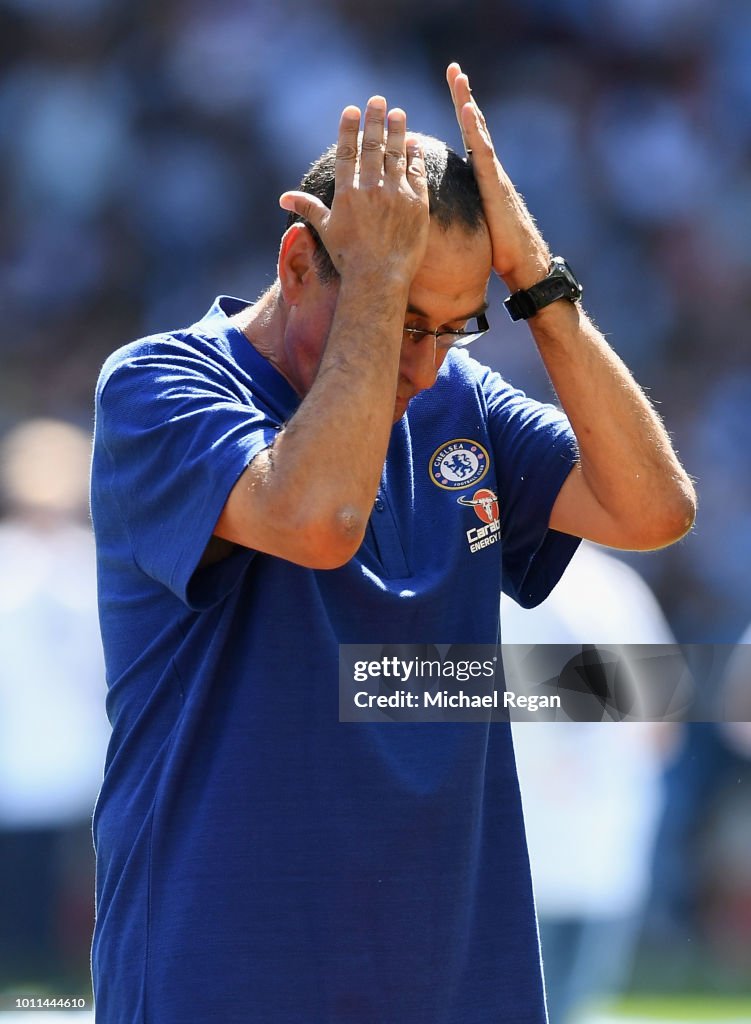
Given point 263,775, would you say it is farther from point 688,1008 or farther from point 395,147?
point 688,1008

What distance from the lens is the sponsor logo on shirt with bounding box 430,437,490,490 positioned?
171 cm

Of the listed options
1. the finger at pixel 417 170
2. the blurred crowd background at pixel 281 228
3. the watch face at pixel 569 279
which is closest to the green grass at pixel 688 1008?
the blurred crowd background at pixel 281 228

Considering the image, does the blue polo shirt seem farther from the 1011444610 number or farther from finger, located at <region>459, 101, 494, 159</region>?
the 1011444610 number

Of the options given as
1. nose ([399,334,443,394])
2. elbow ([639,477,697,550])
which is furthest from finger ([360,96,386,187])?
elbow ([639,477,697,550])

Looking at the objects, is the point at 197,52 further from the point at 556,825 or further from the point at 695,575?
the point at 556,825

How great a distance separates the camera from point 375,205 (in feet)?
4.99

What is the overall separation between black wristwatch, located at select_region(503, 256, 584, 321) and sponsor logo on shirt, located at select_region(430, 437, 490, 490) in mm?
189

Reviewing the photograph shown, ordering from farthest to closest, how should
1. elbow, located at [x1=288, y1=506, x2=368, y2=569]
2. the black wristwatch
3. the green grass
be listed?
the green grass, the black wristwatch, elbow, located at [x1=288, y1=506, x2=368, y2=569]

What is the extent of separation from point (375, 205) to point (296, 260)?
0.17 m

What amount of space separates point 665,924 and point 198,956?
2.36 m

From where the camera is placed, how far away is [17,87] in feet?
12.6

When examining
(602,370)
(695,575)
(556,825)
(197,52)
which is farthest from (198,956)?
(197,52)

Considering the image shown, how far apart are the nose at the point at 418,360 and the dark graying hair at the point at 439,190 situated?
135 mm

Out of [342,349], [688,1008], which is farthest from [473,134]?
[688,1008]
